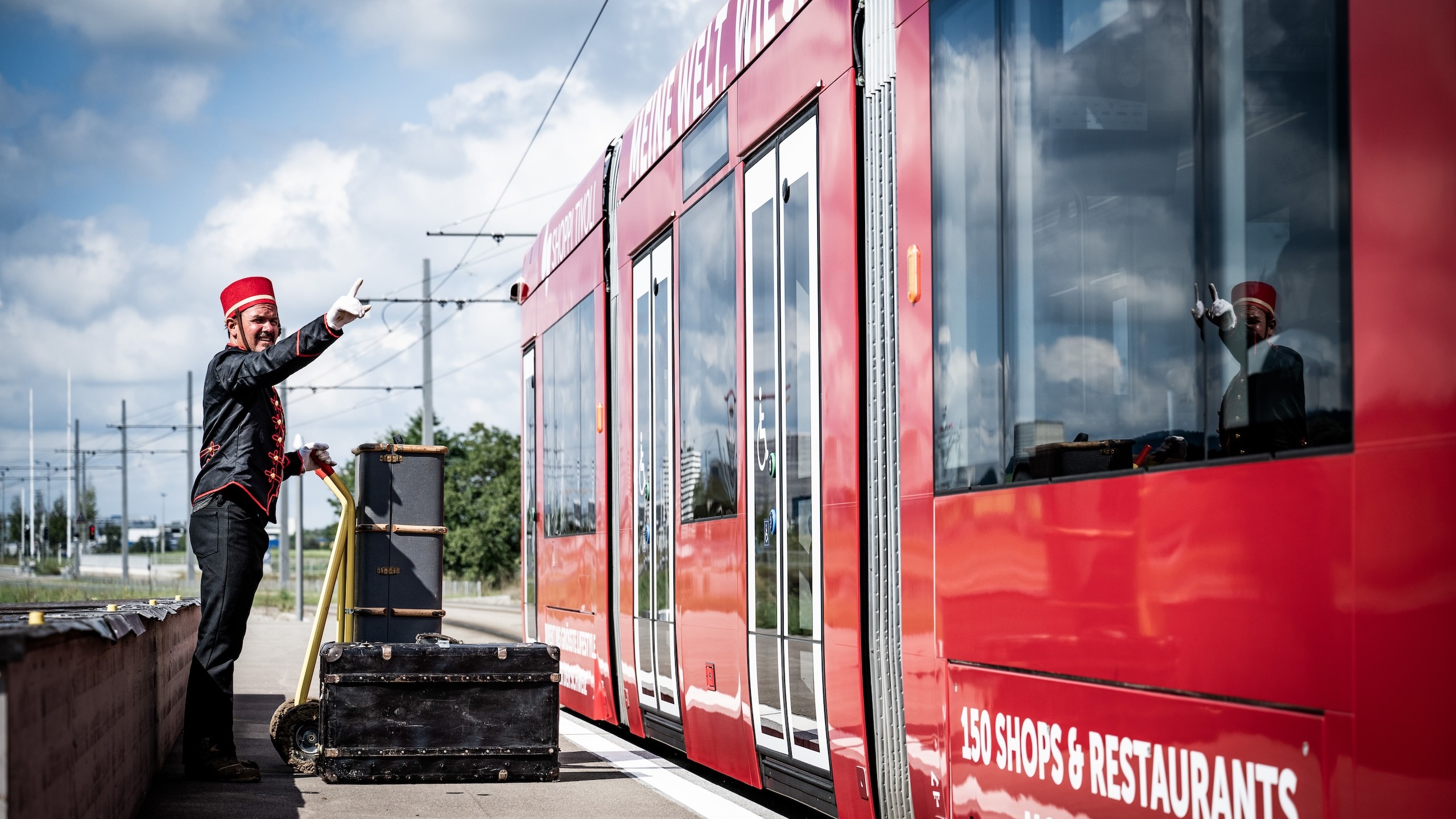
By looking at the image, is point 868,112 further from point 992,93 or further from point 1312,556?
point 1312,556

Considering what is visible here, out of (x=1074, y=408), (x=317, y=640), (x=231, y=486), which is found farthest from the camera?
(x=317, y=640)

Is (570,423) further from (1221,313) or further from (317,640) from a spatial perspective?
(1221,313)

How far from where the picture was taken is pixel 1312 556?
331cm

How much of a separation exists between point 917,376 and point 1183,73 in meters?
1.77

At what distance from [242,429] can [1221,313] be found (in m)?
5.41

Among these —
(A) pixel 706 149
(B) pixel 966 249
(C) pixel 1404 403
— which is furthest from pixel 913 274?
(A) pixel 706 149

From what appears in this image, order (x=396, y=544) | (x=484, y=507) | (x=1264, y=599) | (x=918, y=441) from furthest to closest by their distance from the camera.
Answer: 1. (x=484, y=507)
2. (x=396, y=544)
3. (x=918, y=441)
4. (x=1264, y=599)

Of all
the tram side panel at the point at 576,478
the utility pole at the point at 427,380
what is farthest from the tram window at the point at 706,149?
the utility pole at the point at 427,380

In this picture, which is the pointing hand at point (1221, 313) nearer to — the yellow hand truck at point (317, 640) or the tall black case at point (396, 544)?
the yellow hand truck at point (317, 640)

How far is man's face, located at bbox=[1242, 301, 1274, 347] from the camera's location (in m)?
3.49

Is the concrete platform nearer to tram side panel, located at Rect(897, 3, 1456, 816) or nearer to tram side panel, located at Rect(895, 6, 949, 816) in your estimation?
tram side panel, located at Rect(895, 6, 949, 816)

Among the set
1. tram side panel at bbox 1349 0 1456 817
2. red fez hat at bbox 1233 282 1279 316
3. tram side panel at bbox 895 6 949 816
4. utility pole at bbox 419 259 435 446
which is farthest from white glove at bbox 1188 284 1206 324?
utility pole at bbox 419 259 435 446

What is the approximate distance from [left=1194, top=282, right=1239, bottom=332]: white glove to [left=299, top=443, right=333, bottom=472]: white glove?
242 inches

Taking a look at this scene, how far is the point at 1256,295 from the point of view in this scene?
3.54 meters
